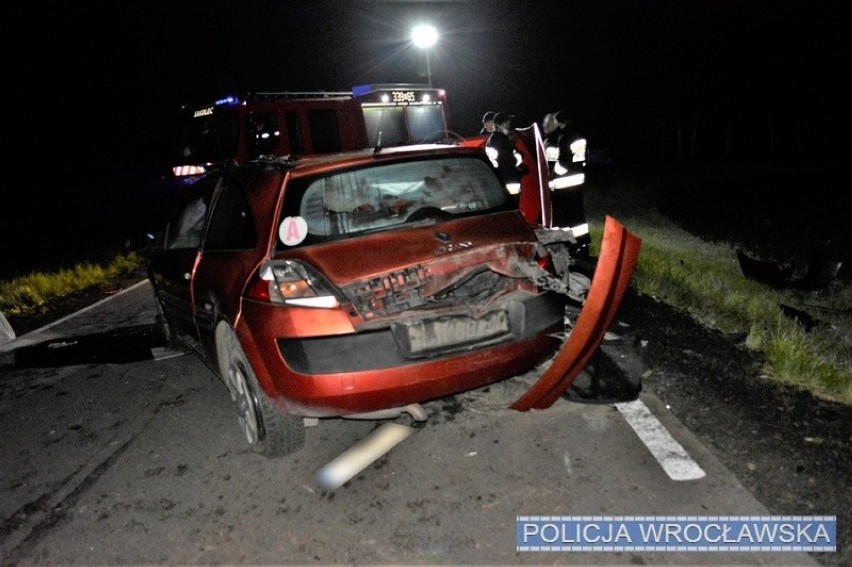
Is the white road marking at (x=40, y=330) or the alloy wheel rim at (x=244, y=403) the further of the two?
the white road marking at (x=40, y=330)

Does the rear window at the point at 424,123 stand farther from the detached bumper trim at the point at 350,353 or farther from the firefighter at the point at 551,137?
the detached bumper trim at the point at 350,353

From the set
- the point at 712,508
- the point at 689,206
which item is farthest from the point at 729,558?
the point at 689,206

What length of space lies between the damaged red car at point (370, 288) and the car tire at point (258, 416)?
0.01m

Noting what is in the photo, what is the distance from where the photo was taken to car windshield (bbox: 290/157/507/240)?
3.41 metres

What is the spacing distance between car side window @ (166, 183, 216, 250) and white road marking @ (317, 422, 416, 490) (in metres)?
2.07

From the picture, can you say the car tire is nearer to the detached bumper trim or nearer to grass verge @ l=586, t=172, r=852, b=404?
the detached bumper trim

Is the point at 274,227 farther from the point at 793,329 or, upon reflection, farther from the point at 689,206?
the point at 689,206

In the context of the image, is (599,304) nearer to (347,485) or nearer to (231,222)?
(347,485)

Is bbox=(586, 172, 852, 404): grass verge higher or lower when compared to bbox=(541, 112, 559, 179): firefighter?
lower

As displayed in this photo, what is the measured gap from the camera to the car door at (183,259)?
4.33 metres

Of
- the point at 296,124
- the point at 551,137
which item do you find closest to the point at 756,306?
the point at 551,137

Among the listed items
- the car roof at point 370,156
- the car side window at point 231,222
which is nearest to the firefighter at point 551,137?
the car roof at point 370,156

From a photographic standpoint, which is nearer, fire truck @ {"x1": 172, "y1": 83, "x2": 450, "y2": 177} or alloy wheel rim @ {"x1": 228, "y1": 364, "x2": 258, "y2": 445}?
alloy wheel rim @ {"x1": 228, "y1": 364, "x2": 258, "y2": 445}

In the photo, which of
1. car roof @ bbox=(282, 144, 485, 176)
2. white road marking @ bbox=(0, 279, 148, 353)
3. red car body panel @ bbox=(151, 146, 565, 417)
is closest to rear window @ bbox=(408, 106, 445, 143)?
white road marking @ bbox=(0, 279, 148, 353)
